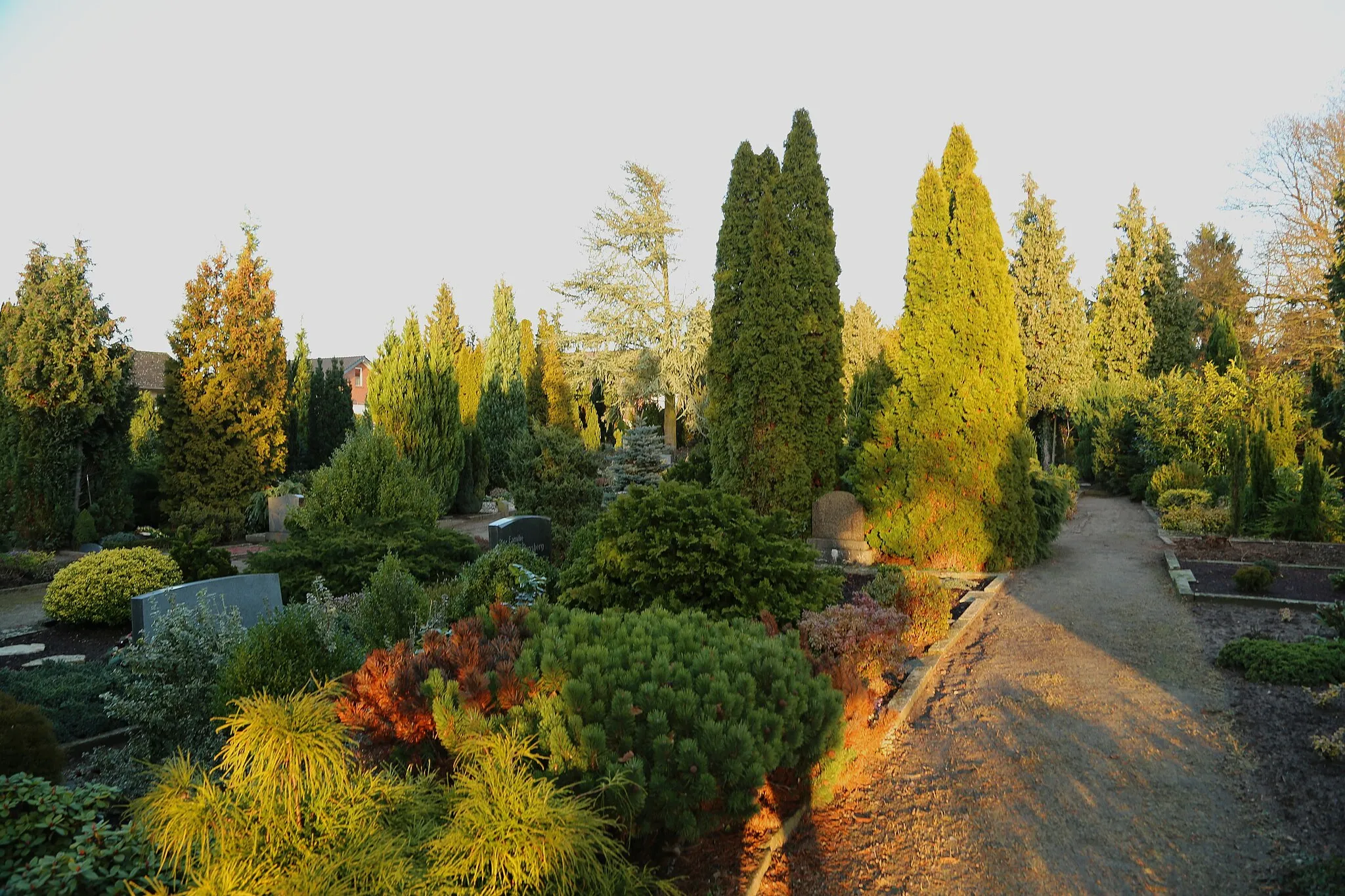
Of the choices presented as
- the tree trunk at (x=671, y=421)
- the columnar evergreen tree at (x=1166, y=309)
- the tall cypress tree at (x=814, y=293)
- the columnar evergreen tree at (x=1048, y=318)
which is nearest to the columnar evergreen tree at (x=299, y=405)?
the tree trunk at (x=671, y=421)

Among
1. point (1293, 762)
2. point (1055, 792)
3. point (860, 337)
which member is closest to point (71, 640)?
point (1055, 792)

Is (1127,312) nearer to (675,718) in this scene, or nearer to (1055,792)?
(1055,792)

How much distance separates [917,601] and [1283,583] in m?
4.96

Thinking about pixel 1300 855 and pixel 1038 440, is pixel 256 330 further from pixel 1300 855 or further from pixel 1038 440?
pixel 1038 440

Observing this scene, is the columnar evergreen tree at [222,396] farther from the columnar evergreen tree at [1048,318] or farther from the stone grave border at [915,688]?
the columnar evergreen tree at [1048,318]

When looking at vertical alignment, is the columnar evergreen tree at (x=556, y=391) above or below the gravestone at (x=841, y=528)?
above

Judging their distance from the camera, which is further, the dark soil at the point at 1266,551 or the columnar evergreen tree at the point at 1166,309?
the columnar evergreen tree at the point at 1166,309

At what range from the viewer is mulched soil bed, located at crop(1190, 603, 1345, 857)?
11.0ft

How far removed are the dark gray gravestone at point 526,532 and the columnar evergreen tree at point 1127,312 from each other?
2381 cm

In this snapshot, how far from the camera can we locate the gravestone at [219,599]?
5.67 metres

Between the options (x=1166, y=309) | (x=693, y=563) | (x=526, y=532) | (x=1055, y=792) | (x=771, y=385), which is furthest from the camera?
(x=1166, y=309)

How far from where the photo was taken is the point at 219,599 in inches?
239

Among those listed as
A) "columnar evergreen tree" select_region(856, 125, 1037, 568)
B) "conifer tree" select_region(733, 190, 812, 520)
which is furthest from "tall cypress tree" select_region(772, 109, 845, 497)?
"columnar evergreen tree" select_region(856, 125, 1037, 568)

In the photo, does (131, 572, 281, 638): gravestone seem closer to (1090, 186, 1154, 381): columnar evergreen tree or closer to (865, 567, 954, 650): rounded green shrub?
(865, 567, 954, 650): rounded green shrub
